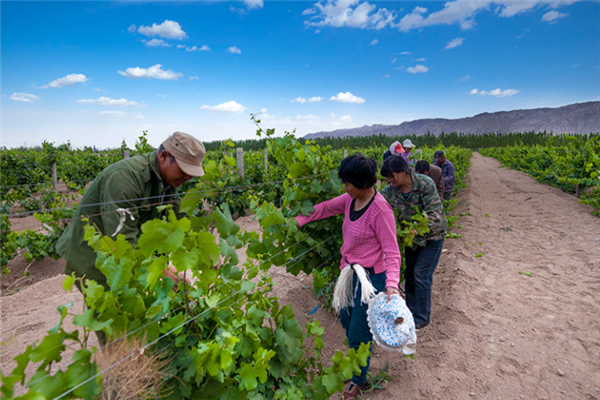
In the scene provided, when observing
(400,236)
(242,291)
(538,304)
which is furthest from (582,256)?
(242,291)

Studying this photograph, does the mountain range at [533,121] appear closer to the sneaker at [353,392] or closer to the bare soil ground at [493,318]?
the bare soil ground at [493,318]

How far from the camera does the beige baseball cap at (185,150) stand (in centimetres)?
200

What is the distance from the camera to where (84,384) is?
105cm

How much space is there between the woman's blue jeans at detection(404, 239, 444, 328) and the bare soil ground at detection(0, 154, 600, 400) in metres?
0.23

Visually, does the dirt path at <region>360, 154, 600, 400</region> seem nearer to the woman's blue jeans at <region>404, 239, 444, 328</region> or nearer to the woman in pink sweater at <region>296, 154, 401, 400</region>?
the woman's blue jeans at <region>404, 239, 444, 328</region>

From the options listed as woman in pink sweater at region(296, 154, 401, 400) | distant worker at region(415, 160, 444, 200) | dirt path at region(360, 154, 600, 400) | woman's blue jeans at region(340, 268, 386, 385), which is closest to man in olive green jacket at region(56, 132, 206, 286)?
woman in pink sweater at region(296, 154, 401, 400)

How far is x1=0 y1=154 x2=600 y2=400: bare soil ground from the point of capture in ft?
9.09

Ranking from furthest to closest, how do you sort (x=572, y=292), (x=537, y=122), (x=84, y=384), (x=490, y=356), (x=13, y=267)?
(x=537, y=122) → (x=13, y=267) → (x=572, y=292) → (x=490, y=356) → (x=84, y=384)

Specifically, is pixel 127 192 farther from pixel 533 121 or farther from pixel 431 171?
pixel 533 121

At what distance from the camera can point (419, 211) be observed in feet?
10.6

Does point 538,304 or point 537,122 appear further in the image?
point 537,122

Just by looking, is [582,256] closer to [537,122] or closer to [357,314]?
[357,314]

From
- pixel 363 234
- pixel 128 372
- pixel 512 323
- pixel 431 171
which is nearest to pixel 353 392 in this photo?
pixel 363 234

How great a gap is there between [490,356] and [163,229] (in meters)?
3.28
